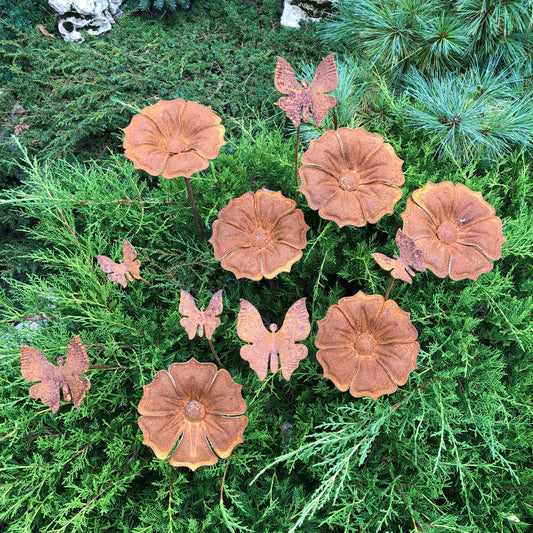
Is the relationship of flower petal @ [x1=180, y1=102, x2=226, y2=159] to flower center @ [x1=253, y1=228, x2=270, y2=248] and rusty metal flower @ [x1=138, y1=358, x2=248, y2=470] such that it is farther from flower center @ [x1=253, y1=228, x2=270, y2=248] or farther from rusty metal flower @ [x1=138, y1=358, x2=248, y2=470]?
rusty metal flower @ [x1=138, y1=358, x2=248, y2=470]

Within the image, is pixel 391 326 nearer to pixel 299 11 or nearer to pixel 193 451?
pixel 193 451

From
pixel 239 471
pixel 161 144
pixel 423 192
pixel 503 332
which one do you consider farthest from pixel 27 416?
pixel 503 332

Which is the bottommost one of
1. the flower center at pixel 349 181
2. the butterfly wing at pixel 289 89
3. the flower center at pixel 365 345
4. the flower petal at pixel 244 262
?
the flower center at pixel 365 345

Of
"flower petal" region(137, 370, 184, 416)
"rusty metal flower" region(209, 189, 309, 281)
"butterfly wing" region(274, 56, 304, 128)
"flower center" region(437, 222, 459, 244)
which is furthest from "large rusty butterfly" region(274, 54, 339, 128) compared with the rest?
"flower petal" region(137, 370, 184, 416)

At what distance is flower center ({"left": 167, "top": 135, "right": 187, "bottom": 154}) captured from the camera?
1.24 m

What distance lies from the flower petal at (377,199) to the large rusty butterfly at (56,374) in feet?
2.66

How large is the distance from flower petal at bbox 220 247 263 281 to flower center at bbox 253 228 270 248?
0.02 metres

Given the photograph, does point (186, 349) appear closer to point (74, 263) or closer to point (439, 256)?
point (74, 263)

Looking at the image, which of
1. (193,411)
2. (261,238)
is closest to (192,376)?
(193,411)

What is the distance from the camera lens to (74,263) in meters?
1.54

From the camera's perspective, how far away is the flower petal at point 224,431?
1085 mm

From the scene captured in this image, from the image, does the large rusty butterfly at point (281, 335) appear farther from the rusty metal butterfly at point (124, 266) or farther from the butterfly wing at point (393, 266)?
the rusty metal butterfly at point (124, 266)

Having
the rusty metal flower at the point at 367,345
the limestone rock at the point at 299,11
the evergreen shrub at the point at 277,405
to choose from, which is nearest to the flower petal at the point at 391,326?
the rusty metal flower at the point at 367,345

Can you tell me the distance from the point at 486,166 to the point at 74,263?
5.50 ft
